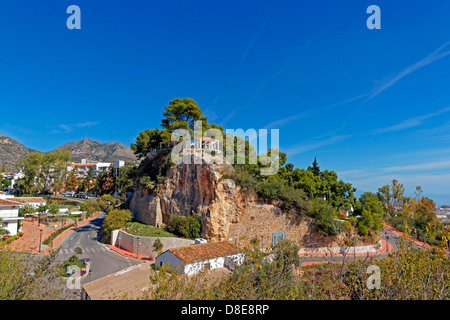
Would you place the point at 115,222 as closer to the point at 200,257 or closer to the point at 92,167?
the point at 200,257

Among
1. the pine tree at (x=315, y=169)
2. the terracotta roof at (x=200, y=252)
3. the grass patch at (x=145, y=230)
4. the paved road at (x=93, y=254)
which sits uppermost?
the pine tree at (x=315, y=169)

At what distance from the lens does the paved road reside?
690 inches

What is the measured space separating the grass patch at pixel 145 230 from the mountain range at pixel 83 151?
8543cm

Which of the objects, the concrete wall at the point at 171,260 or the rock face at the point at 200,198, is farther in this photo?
the rock face at the point at 200,198

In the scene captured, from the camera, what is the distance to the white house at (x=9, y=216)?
2507 centimetres

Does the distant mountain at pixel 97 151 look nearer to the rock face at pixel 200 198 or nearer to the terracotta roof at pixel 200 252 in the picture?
the rock face at pixel 200 198

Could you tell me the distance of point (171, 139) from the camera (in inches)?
1008

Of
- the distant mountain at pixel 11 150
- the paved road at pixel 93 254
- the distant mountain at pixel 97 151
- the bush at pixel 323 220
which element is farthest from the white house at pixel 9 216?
the distant mountain at pixel 97 151

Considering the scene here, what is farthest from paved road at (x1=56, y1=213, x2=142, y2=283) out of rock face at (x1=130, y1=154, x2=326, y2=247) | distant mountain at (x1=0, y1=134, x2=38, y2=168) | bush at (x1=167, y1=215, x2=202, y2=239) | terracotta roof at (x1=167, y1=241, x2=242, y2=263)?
distant mountain at (x1=0, y1=134, x2=38, y2=168)

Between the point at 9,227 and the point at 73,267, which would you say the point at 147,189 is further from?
the point at 9,227

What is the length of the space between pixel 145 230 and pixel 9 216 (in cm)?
1645

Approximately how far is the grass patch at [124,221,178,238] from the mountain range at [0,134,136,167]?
85.4 meters
